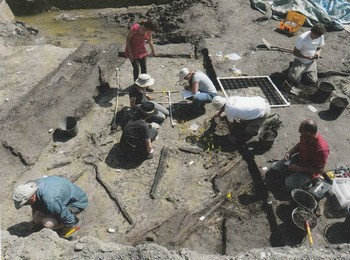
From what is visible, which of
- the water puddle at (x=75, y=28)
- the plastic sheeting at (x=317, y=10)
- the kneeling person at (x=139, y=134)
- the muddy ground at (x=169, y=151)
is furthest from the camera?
the water puddle at (x=75, y=28)

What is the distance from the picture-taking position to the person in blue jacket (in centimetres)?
466

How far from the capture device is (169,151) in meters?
7.28

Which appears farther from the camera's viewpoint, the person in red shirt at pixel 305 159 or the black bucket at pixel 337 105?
the black bucket at pixel 337 105

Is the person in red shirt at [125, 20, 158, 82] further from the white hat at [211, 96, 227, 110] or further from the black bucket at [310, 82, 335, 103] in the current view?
the black bucket at [310, 82, 335, 103]

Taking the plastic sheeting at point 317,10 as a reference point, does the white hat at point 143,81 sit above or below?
above

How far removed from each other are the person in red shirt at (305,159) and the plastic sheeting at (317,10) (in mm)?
7367

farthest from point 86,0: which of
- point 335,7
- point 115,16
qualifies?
point 335,7

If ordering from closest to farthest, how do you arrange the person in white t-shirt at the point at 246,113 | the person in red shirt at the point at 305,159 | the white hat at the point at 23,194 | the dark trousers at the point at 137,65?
the white hat at the point at 23,194, the person in red shirt at the point at 305,159, the person in white t-shirt at the point at 246,113, the dark trousers at the point at 137,65

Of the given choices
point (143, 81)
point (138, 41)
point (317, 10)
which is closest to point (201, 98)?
point (143, 81)

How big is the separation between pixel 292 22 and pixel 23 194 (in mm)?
10418

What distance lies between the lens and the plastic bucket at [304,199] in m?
5.66

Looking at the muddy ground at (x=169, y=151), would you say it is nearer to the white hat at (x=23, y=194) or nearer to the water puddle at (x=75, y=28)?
the white hat at (x=23, y=194)

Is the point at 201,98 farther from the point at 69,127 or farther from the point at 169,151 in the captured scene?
the point at 69,127

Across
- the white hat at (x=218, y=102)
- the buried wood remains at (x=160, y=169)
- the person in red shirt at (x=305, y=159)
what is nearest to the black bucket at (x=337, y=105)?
the person in red shirt at (x=305, y=159)
